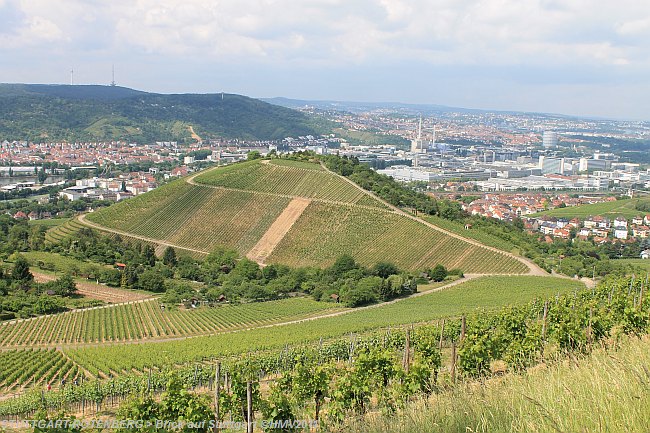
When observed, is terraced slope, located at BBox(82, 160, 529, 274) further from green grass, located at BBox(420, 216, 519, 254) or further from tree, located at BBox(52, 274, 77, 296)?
tree, located at BBox(52, 274, 77, 296)

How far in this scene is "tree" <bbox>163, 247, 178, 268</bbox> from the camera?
6391 centimetres

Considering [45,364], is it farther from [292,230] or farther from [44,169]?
[44,169]

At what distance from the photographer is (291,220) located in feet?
232

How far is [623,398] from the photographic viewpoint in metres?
5.84

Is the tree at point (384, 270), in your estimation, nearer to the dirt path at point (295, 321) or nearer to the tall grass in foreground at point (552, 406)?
the dirt path at point (295, 321)

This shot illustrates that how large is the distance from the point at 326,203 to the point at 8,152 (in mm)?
144020

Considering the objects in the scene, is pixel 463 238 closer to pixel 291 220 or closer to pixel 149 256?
pixel 291 220

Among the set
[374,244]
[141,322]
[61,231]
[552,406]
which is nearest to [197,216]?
[61,231]

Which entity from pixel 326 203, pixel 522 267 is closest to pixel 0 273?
pixel 326 203

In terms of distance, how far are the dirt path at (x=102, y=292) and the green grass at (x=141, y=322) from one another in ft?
8.19

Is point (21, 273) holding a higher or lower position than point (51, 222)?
higher

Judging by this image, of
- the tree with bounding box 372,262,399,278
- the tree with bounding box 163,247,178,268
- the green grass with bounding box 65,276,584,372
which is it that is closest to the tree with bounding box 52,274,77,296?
the tree with bounding box 163,247,178,268

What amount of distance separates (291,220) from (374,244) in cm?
1154

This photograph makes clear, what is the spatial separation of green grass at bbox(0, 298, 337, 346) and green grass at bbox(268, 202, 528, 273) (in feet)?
45.4
